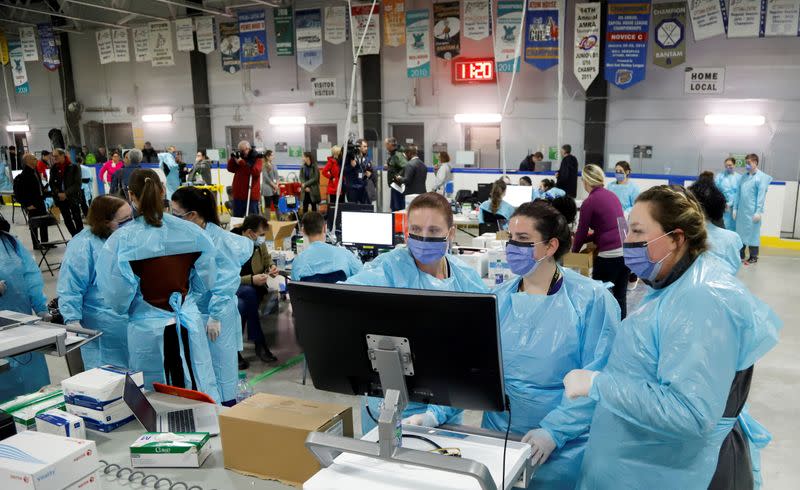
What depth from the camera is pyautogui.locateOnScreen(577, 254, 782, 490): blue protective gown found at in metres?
1.45

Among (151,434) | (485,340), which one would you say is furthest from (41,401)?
(485,340)

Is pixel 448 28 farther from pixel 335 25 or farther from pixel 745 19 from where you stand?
pixel 745 19

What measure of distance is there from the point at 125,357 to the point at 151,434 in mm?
1621

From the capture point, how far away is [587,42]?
35.9 feet

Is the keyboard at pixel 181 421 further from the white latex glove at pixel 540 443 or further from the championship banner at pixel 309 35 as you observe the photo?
the championship banner at pixel 309 35

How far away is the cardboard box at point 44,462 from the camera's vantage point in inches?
62.5

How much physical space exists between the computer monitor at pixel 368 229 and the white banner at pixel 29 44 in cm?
1415

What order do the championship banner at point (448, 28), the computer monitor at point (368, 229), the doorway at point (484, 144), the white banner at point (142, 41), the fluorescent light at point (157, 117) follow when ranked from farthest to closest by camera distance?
the fluorescent light at point (157, 117), the white banner at point (142, 41), the doorway at point (484, 144), the championship banner at point (448, 28), the computer monitor at point (368, 229)

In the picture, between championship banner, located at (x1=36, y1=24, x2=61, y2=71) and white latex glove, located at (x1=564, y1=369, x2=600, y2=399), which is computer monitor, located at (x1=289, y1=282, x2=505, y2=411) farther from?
championship banner, located at (x1=36, y1=24, x2=61, y2=71)

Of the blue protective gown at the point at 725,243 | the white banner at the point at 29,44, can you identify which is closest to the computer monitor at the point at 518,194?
the blue protective gown at the point at 725,243

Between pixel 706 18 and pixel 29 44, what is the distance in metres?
15.9

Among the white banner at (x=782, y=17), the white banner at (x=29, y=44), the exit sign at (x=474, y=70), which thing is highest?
the white banner at (x=29, y=44)

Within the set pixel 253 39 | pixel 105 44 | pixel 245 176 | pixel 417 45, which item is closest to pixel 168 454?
pixel 245 176

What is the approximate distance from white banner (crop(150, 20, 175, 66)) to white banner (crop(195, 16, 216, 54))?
75 centimetres
